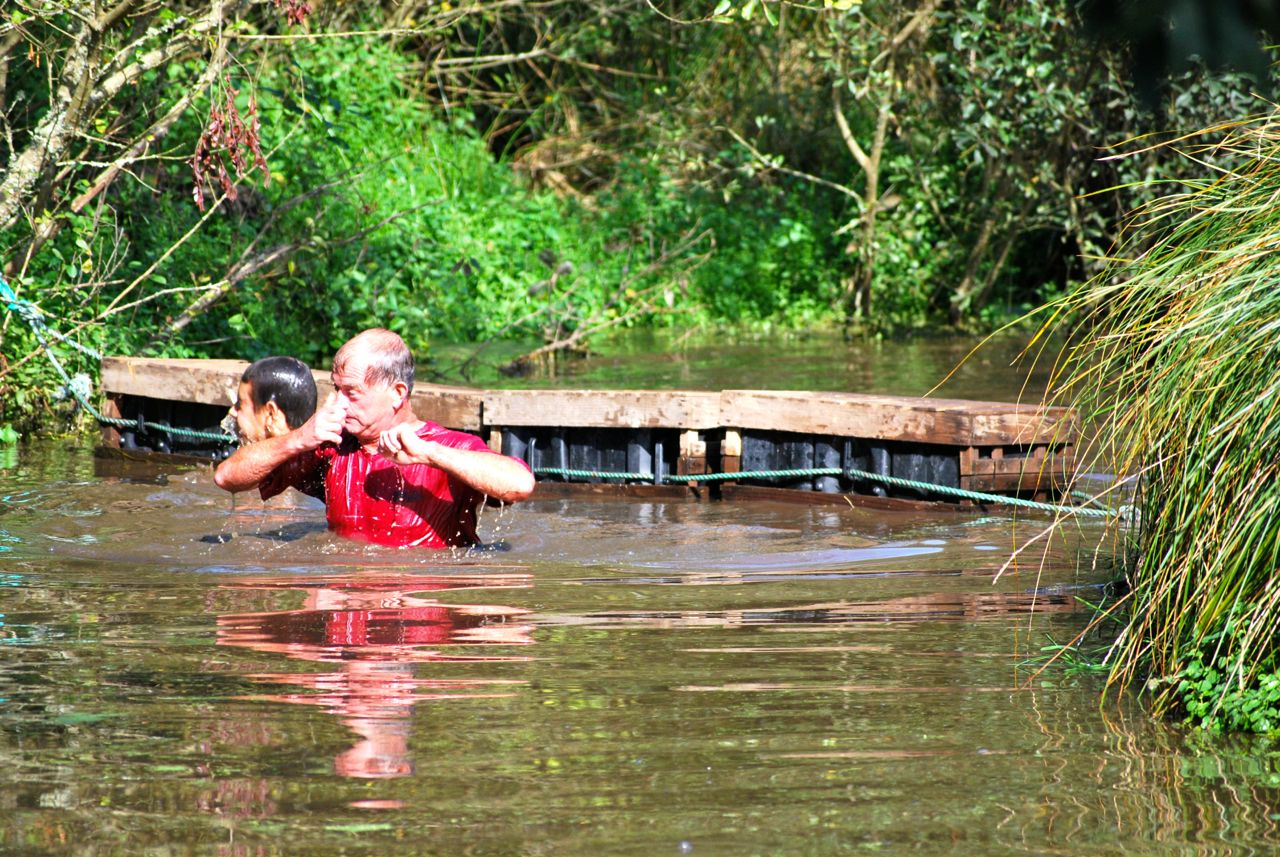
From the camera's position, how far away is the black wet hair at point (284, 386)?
744cm

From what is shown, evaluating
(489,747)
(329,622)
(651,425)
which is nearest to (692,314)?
(651,425)

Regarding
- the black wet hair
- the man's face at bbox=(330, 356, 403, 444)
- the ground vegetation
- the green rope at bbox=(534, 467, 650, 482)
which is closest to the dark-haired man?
the black wet hair

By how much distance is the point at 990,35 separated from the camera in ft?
54.7

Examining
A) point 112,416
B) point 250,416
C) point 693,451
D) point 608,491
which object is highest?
point 250,416

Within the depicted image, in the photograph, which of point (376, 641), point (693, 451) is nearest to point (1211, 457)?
point (376, 641)

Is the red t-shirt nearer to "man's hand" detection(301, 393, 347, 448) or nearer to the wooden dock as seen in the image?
"man's hand" detection(301, 393, 347, 448)

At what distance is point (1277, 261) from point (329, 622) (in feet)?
11.2

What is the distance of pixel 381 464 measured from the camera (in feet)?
23.8

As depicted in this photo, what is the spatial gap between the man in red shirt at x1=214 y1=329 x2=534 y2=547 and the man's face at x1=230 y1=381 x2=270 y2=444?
32 cm

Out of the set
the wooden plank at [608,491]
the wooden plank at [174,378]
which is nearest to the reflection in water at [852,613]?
the wooden plank at [608,491]

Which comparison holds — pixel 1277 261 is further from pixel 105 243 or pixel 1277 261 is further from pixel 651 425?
pixel 105 243

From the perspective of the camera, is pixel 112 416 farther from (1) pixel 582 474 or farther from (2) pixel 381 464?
(2) pixel 381 464

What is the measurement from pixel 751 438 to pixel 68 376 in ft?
17.8

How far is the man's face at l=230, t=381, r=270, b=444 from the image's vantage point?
7.47 meters
